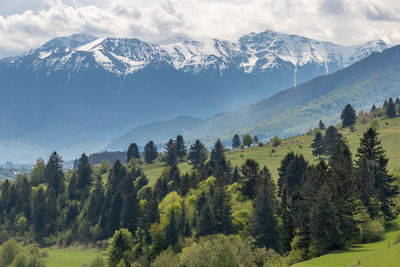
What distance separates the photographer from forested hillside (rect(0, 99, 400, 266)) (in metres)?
76.3

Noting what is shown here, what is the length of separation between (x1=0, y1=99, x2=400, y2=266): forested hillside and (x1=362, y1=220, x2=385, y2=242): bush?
0.16m

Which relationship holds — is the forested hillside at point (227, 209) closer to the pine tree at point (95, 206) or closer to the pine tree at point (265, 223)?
the pine tree at point (265, 223)

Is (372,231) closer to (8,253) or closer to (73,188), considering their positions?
(8,253)

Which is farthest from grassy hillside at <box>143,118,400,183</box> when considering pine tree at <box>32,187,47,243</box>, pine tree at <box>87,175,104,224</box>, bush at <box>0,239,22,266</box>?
bush at <box>0,239,22,266</box>

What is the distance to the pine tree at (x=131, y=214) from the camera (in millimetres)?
134375

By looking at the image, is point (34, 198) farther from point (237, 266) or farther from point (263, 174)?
point (237, 266)

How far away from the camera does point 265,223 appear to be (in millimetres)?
89812

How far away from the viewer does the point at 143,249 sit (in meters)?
109

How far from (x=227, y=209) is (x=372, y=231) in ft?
116

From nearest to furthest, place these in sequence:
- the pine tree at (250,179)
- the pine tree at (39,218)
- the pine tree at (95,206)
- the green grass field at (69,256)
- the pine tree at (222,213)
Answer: the pine tree at (222,213) → the pine tree at (250,179) → the green grass field at (69,256) → the pine tree at (95,206) → the pine tree at (39,218)

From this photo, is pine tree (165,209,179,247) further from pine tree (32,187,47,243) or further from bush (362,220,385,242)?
pine tree (32,187,47,243)

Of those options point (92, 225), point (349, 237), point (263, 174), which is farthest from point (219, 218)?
point (92, 225)

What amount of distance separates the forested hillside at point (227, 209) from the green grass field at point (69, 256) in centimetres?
434

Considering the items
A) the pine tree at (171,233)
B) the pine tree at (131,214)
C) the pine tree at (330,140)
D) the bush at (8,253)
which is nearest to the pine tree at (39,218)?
the bush at (8,253)
